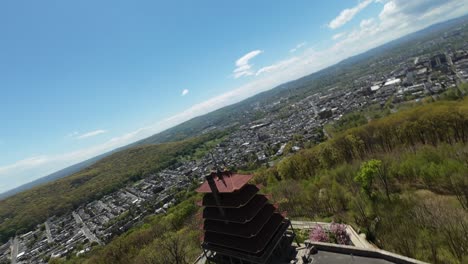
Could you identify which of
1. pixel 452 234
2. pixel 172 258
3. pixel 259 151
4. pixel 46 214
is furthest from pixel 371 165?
pixel 46 214

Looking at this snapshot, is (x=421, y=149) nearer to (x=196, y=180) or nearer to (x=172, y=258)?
(x=172, y=258)

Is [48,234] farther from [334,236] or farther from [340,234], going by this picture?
[340,234]

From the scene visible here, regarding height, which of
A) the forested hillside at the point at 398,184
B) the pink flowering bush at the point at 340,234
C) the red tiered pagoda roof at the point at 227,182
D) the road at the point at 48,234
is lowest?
the road at the point at 48,234

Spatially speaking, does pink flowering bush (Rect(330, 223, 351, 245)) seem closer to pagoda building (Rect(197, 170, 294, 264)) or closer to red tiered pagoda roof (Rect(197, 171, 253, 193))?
pagoda building (Rect(197, 170, 294, 264))

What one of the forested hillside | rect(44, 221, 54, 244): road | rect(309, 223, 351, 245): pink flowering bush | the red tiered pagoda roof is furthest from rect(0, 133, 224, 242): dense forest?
rect(309, 223, 351, 245): pink flowering bush

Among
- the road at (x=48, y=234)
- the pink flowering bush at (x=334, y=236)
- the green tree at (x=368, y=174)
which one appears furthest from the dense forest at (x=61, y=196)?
the green tree at (x=368, y=174)

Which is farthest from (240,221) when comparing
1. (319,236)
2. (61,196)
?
(61,196)

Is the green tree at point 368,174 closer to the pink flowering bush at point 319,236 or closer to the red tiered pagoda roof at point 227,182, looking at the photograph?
the pink flowering bush at point 319,236
